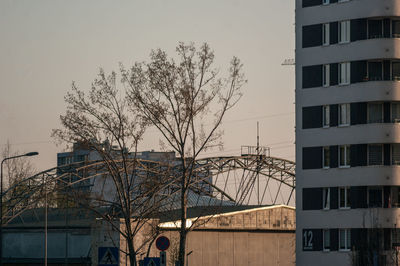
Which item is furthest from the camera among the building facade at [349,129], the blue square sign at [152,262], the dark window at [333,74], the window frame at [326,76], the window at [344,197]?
the window frame at [326,76]

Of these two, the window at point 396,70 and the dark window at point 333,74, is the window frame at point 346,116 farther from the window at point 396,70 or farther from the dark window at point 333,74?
the window at point 396,70

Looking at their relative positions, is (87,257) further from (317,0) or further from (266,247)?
(317,0)

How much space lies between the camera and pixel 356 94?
62.0 metres

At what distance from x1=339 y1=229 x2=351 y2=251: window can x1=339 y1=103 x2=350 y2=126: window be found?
24.3 ft

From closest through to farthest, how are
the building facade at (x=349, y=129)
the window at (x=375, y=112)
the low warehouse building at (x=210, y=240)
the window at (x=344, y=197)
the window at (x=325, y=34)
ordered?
the building facade at (x=349, y=129), the window at (x=375, y=112), the window at (x=344, y=197), the window at (x=325, y=34), the low warehouse building at (x=210, y=240)

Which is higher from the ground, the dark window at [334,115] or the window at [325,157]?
the dark window at [334,115]

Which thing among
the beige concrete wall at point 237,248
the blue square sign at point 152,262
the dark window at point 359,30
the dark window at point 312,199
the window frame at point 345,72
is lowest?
the beige concrete wall at point 237,248

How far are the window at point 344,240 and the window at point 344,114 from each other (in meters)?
7.41

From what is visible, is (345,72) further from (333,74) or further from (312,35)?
(312,35)

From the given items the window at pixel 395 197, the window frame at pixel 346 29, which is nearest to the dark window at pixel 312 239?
the window at pixel 395 197

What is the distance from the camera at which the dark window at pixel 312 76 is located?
6431cm

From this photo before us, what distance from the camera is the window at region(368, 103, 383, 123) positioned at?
61875 millimetres

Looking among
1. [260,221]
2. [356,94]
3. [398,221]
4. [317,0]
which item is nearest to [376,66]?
[356,94]

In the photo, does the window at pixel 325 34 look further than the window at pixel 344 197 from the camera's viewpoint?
Yes
